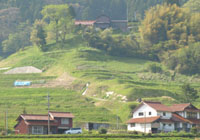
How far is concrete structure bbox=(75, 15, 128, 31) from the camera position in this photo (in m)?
158

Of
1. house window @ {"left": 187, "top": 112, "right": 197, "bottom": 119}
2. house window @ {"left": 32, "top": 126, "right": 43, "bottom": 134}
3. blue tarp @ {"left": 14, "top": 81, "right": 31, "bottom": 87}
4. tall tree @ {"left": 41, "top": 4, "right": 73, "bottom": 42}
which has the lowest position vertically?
house window @ {"left": 32, "top": 126, "right": 43, "bottom": 134}

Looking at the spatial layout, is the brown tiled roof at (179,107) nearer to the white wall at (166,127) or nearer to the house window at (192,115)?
the house window at (192,115)

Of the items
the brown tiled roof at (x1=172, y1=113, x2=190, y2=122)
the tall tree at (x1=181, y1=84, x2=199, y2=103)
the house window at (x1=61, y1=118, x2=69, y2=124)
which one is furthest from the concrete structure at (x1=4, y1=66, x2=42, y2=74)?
the brown tiled roof at (x1=172, y1=113, x2=190, y2=122)

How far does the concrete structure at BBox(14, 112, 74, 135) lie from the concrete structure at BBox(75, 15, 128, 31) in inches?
3089

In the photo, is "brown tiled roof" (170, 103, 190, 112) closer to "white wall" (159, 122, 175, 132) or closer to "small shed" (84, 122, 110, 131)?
"white wall" (159, 122, 175, 132)

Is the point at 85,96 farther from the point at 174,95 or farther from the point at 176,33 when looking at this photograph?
the point at 176,33

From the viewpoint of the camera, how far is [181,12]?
487ft

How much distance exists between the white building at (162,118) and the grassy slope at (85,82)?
6.92m

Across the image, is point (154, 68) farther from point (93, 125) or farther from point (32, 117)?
point (32, 117)

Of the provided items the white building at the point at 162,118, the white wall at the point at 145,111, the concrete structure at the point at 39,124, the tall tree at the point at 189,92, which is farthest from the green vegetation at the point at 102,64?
the white building at the point at 162,118

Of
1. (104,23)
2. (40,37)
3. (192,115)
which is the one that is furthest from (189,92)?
(104,23)

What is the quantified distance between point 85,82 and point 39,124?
3829 cm

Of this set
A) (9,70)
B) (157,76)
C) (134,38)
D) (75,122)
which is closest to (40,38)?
(9,70)

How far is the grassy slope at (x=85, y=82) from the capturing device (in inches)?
3697
